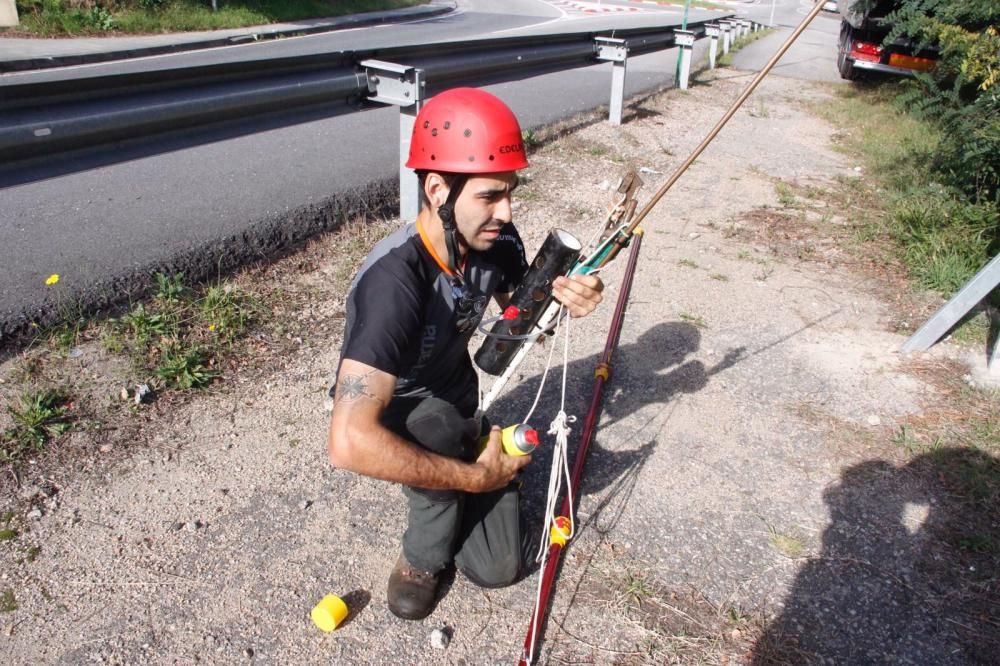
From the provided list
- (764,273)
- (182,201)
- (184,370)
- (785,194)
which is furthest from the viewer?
(785,194)

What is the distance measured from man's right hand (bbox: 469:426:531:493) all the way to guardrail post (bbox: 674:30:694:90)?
Result: 9.79 m

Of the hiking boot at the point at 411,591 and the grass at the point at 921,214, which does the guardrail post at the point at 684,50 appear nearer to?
the grass at the point at 921,214

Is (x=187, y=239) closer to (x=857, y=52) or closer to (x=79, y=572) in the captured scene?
(x=79, y=572)

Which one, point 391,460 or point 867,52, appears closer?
point 391,460

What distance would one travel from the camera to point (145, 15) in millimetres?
17672

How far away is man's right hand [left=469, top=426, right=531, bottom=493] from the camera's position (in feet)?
7.86

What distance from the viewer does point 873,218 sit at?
20.5ft

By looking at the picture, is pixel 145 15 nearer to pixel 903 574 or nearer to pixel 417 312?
pixel 417 312

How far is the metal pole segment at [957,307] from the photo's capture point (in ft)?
12.7

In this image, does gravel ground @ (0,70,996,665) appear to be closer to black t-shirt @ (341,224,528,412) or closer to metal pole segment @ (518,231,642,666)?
metal pole segment @ (518,231,642,666)

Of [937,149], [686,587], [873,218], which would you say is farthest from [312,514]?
[937,149]

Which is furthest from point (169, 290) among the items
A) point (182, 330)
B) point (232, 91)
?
point (232, 91)

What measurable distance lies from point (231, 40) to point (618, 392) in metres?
16.4

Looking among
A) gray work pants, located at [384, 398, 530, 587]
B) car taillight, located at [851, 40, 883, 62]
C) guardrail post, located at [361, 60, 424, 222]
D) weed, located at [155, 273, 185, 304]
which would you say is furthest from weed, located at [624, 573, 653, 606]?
car taillight, located at [851, 40, 883, 62]
